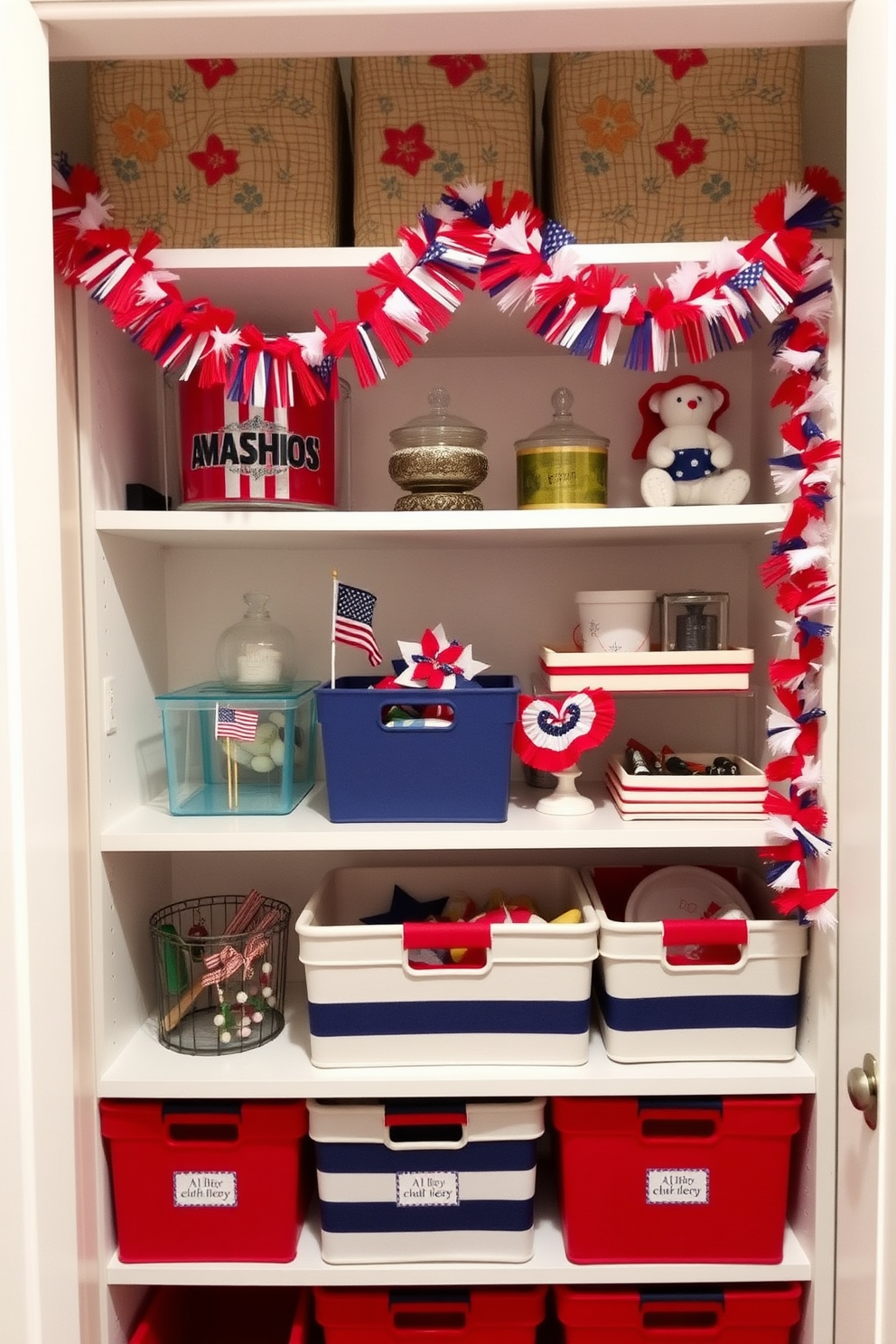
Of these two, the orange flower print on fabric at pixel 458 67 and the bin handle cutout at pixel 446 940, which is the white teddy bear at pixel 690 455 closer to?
the orange flower print on fabric at pixel 458 67

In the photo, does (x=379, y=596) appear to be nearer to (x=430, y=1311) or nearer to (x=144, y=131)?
(x=144, y=131)

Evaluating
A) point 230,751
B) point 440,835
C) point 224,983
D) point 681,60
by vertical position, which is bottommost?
point 224,983

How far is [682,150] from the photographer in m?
1.30

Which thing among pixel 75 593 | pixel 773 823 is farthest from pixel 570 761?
pixel 75 593

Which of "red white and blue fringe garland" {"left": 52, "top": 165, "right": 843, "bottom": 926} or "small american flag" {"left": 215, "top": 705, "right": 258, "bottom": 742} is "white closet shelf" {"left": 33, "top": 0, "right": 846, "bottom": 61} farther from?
"small american flag" {"left": 215, "top": 705, "right": 258, "bottom": 742}

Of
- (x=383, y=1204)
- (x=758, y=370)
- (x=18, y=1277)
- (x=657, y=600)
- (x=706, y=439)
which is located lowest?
(x=383, y=1204)

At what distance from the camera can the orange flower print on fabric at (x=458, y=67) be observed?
1.32 m

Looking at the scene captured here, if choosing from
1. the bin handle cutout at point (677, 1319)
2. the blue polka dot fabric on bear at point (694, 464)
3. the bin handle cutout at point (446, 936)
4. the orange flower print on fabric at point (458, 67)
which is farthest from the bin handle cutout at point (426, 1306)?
the orange flower print on fabric at point (458, 67)

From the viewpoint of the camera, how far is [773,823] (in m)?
1.23

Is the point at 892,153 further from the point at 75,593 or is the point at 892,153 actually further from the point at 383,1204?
the point at 383,1204

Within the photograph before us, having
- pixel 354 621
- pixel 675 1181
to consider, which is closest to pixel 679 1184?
pixel 675 1181

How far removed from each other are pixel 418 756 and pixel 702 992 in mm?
503

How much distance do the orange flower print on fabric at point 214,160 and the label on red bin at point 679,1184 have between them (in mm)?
1498

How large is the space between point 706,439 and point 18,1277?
4.28ft
